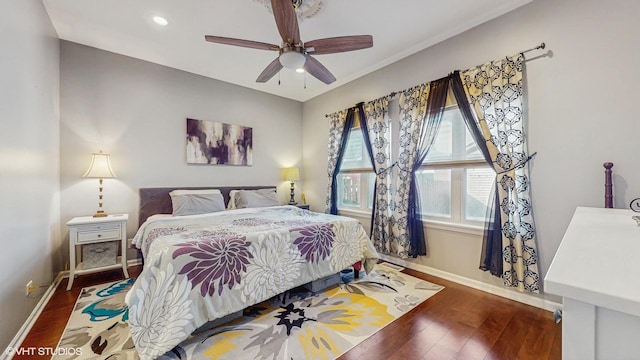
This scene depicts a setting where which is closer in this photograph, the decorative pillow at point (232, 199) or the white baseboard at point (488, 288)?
the white baseboard at point (488, 288)

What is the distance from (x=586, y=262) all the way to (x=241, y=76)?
4.24m

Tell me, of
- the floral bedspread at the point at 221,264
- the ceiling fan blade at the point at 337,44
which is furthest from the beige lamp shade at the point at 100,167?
the ceiling fan blade at the point at 337,44

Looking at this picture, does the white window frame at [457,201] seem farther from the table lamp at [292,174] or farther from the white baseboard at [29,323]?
the white baseboard at [29,323]

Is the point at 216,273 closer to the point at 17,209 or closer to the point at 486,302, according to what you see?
the point at 17,209

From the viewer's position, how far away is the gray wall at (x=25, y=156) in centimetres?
158

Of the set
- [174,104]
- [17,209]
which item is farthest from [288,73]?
[17,209]

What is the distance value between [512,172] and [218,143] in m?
3.89

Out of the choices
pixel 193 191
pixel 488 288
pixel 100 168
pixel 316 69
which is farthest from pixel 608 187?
pixel 100 168

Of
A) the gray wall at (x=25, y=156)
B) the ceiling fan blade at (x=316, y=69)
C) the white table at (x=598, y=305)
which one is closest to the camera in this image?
the white table at (x=598, y=305)

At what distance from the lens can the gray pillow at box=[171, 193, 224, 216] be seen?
3.23m

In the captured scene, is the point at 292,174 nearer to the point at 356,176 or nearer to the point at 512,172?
the point at 356,176

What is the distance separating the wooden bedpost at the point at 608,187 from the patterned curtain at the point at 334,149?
9.39 ft

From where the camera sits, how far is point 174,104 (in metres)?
3.65

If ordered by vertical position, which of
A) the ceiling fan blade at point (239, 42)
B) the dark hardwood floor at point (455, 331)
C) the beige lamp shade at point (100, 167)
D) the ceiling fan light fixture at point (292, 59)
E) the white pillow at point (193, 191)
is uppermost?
the ceiling fan blade at point (239, 42)
